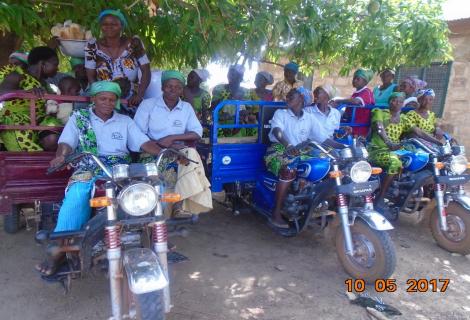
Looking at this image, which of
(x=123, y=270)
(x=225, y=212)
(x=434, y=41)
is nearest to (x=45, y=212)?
(x=123, y=270)

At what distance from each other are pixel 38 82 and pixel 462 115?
8.39 metres

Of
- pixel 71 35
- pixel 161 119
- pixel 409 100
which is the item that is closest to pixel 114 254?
pixel 161 119

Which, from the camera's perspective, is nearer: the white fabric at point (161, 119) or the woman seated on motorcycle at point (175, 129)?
the woman seated on motorcycle at point (175, 129)

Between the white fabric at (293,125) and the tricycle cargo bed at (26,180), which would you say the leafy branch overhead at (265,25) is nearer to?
the white fabric at (293,125)

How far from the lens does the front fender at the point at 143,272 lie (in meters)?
1.98

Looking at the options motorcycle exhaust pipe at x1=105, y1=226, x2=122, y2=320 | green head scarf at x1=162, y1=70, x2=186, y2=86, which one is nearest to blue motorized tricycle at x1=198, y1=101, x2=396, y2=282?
Answer: green head scarf at x1=162, y1=70, x2=186, y2=86

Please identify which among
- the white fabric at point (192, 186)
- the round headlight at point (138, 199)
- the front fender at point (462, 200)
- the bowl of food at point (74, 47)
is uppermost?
the bowl of food at point (74, 47)

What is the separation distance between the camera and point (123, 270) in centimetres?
220

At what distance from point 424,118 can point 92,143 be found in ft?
13.3

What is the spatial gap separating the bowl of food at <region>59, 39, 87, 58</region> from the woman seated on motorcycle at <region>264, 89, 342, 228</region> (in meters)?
2.24

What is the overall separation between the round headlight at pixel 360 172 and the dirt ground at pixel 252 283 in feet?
3.08

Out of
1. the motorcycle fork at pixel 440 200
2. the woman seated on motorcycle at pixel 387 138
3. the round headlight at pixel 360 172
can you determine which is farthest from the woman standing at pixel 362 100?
the round headlight at pixel 360 172

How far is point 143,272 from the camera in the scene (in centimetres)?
204

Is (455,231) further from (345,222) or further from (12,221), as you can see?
(12,221)
